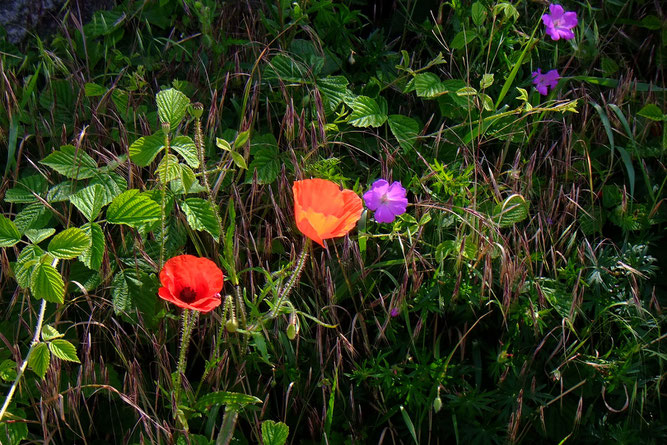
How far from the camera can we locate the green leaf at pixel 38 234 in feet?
4.56

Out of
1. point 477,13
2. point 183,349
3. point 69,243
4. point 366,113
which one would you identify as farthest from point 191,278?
point 477,13

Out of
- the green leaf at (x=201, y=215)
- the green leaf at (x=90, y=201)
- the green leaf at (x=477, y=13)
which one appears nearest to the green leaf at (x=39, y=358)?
the green leaf at (x=90, y=201)

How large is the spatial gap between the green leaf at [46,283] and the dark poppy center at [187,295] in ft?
0.74

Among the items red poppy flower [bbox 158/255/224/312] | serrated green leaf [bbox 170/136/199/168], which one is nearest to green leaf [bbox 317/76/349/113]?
serrated green leaf [bbox 170/136/199/168]

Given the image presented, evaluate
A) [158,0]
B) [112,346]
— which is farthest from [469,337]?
[158,0]

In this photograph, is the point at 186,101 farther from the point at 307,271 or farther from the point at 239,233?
the point at 307,271

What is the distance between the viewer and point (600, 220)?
1.87 meters

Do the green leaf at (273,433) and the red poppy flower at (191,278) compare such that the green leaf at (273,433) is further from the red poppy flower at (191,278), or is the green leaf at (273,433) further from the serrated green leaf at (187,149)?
the serrated green leaf at (187,149)

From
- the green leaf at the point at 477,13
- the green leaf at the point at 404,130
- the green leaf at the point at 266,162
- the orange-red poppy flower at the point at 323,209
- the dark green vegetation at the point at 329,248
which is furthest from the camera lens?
the green leaf at the point at 477,13

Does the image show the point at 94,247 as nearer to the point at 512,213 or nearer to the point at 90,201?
the point at 90,201

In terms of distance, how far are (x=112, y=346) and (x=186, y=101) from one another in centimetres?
59

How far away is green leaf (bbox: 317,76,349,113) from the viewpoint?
6.28ft

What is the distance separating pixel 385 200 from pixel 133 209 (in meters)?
0.58

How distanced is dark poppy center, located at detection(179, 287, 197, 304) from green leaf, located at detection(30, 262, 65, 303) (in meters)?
0.23
